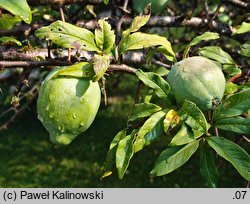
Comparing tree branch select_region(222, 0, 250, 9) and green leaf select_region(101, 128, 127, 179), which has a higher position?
tree branch select_region(222, 0, 250, 9)

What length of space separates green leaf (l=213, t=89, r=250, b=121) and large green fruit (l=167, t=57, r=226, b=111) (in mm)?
25

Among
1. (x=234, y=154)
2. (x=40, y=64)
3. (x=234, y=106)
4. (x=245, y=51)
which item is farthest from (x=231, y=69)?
(x=40, y=64)

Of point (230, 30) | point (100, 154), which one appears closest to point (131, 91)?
point (100, 154)

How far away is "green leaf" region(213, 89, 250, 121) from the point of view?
3.75 feet

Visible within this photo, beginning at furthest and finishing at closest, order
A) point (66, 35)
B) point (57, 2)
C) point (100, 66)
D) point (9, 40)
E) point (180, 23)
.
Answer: point (180, 23), point (57, 2), point (9, 40), point (66, 35), point (100, 66)

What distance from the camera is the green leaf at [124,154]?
114 centimetres

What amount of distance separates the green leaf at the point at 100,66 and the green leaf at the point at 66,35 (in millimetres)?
91

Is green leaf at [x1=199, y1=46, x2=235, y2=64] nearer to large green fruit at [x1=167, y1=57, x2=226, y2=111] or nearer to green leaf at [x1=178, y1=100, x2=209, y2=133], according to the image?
large green fruit at [x1=167, y1=57, x2=226, y2=111]

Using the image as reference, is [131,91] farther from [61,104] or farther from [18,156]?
[61,104]

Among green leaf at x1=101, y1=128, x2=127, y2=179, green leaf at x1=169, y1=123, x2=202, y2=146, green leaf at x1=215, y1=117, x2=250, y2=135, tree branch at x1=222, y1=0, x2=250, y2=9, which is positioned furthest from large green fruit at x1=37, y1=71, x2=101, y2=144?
tree branch at x1=222, y1=0, x2=250, y2=9

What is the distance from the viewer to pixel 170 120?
1140mm

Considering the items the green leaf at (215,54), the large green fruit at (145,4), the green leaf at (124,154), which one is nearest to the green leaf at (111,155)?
the green leaf at (124,154)

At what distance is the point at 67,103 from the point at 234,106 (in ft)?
1.44

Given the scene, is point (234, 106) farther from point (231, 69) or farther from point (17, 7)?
point (17, 7)
